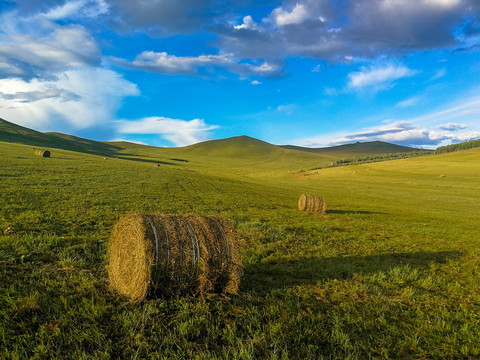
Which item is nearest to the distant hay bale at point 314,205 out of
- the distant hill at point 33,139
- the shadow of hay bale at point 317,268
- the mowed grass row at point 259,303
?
the mowed grass row at point 259,303

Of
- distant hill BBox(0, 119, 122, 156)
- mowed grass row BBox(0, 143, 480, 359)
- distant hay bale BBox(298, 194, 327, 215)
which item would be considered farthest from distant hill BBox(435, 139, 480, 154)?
distant hill BBox(0, 119, 122, 156)

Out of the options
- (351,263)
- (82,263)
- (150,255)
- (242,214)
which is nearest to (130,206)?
(242,214)

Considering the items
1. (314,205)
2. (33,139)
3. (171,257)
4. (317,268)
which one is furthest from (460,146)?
(33,139)

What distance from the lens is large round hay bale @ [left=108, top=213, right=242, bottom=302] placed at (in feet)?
20.5

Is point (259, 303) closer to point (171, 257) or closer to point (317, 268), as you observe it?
point (171, 257)

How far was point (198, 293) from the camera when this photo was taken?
668cm

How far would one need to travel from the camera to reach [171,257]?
20.8 feet

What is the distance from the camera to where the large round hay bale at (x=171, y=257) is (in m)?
6.23

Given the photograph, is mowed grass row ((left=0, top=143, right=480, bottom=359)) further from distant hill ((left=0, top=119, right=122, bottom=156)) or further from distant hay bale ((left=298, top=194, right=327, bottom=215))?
distant hill ((left=0, top=119, right=122, bottom=156))

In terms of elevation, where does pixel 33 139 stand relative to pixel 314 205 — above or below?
above

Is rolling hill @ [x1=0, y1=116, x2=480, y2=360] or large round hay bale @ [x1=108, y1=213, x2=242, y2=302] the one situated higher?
large round hay bale @ [x1=108, y1=213, x2=242, y2=302]

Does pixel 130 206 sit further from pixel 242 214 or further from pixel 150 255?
pixel 150 255

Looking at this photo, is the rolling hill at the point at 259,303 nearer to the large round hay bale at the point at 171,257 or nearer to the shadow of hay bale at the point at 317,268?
the shadow of hay bale at the point at 317,268

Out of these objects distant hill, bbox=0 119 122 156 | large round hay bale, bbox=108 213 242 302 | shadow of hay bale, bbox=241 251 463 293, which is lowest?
shadow of hay bale, bbox=241 251 463 293
